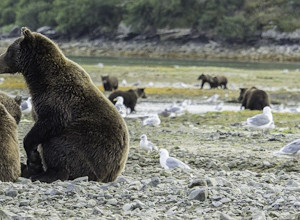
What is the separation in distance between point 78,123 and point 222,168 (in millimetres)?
4150

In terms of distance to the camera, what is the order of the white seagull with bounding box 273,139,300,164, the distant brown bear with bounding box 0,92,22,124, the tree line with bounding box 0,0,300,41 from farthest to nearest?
1. the tree line with bounding box 0,0,300,41
2. the distant brown bear with bounding box 0,92,22,124
3. the white seagull with bounding box 273,139,300,164

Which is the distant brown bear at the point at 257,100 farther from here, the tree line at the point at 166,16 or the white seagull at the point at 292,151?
the tree line at the point at 166,16

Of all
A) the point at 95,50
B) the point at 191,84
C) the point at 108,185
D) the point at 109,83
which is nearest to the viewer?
the point at 108,185

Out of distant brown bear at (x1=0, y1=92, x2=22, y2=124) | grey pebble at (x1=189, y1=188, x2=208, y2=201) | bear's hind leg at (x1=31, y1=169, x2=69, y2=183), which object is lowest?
distant brown bear at (x1=0, y1=92, x2=22, y2=124)

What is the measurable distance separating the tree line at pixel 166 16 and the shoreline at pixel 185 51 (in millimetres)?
Result: 3693

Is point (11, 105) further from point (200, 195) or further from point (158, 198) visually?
point (200, 195)

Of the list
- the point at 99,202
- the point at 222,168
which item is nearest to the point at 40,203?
the point at 99,202

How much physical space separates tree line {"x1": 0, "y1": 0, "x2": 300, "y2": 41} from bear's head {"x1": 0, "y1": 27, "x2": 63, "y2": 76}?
86.5 metres

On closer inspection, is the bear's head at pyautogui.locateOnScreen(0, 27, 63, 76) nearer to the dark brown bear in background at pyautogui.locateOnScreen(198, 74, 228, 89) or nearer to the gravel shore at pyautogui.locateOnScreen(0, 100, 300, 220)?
the gravel shore at pyautogui.locateOnScreen(0, 100, 300, 220)

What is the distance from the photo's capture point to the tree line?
3807 inches

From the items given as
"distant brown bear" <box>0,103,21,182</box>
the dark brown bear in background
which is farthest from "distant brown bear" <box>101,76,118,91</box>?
"distant brown bear" <box>0,103,21,182</box>

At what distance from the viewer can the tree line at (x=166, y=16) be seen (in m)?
96.7

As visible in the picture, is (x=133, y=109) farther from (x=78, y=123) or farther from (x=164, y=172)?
(x=78, y=123)

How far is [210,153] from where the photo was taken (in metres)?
13.8
